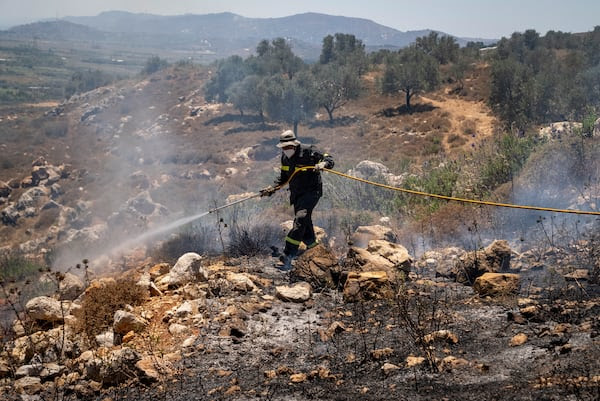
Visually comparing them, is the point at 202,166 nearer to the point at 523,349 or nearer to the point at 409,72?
the point at 409,72

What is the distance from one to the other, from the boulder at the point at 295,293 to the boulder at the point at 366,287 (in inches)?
17.5

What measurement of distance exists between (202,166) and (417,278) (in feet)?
71.1

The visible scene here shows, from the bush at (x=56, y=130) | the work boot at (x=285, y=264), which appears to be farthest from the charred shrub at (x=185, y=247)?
the bush at (x=56, y=130)

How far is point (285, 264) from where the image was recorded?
641 cm

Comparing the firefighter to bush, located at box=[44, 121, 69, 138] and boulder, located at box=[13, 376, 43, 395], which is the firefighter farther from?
bush, located at box=[44, 121, 69, 138]

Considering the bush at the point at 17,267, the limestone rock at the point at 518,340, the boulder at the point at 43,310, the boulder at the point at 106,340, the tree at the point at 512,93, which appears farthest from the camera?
the tree at the point at 512,93

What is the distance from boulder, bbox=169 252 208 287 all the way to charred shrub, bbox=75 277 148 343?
1.29ft

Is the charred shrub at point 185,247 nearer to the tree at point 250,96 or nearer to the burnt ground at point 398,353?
the burnt ground at point 398,353

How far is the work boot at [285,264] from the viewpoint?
6.34 metres

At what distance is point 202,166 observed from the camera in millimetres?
26141

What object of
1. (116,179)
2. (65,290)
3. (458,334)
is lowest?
(116,179)

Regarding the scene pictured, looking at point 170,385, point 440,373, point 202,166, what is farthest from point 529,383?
point 202,166

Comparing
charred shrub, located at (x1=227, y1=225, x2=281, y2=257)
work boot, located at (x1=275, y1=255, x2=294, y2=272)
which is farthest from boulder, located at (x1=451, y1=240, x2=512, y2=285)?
charred shrub, located at (x1=227, y1=225, x2=281, y2=257)

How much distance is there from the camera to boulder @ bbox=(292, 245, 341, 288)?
5493mm
